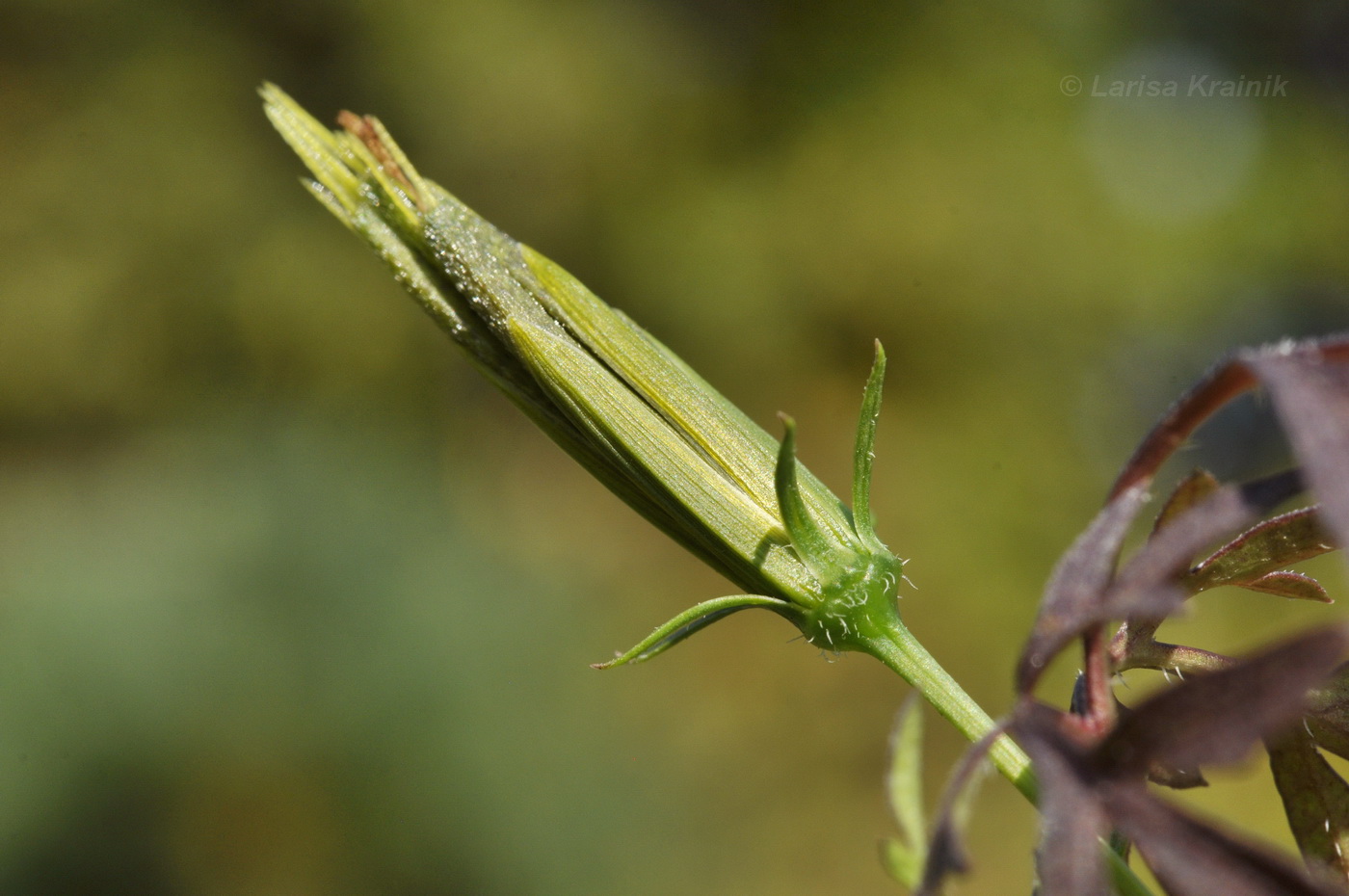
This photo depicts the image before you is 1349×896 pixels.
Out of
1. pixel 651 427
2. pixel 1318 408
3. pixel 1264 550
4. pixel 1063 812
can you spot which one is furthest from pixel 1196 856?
pixel 651 427

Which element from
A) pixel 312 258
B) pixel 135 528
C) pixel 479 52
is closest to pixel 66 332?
pixel 312 258

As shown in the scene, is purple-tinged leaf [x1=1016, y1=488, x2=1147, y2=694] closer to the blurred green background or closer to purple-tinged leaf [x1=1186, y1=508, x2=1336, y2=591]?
purple-tinged leaf [x1=1186, y1=508, x2=1336, y2=591]

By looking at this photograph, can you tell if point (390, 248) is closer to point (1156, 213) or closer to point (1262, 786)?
point (1262, 786)

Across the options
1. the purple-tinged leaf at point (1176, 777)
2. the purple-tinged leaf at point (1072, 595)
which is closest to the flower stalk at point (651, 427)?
the purple-tinged leaf at point (1176, 777)

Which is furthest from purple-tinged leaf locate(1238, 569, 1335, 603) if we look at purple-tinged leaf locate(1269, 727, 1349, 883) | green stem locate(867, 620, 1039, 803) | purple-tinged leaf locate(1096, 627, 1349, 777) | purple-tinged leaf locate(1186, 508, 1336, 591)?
purple-tinged leaf locate(1096, 627, 1349, 777)

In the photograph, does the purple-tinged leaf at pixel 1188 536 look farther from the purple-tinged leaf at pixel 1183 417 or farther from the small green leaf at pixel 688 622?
the small green leaf at pixel 688 622

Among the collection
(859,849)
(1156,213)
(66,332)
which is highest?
(66,332)

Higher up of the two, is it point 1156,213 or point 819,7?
point 819,7
